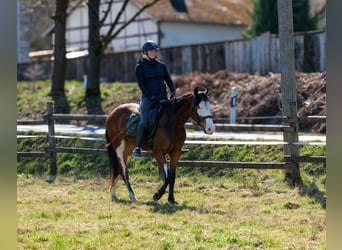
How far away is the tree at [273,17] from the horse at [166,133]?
24402mm

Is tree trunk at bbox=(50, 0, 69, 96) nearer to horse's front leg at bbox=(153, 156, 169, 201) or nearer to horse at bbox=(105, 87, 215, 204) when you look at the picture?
horse at bbox=(105, 87, 215, 204)

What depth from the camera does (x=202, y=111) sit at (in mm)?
11609

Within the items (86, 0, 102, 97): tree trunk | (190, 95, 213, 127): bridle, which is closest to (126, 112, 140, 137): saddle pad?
(190, 95, 213, 127): bridle

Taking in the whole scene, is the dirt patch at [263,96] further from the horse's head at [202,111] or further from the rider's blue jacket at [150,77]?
the horse's head at [202,111]

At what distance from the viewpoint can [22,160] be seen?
728 inches

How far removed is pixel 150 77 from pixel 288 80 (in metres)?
3.25

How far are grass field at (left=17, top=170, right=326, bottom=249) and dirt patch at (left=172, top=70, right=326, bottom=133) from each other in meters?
7.07

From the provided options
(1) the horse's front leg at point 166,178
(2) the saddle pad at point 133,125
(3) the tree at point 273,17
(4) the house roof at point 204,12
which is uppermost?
(4) the house roof at point 204,12

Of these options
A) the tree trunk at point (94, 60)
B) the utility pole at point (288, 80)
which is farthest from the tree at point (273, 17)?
the utility pole at point (288, 80)

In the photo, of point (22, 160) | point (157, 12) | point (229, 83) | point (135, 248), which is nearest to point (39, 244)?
point (135, 248)

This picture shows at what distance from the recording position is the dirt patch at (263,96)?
2133cm

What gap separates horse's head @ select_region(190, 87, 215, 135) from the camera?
37.9 feet

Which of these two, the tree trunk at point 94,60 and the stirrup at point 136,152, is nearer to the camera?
the stirrup at point 136,152
